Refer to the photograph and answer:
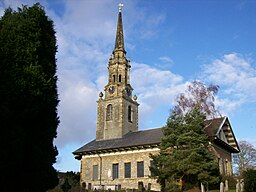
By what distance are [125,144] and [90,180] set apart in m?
6.16

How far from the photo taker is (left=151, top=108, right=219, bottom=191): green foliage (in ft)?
76.0

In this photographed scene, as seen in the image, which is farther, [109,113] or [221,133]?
[109,113]

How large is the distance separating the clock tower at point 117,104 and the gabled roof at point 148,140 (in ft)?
4.81

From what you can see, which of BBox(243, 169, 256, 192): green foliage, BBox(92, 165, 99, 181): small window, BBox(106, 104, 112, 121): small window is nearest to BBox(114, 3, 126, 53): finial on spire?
BBox(106, 104, 112, 121): small window

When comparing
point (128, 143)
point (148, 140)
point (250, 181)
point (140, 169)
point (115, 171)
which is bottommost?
point (250, 181)

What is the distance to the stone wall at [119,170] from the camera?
32.4 m

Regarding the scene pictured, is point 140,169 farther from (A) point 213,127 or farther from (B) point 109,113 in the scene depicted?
(B) point 109,113

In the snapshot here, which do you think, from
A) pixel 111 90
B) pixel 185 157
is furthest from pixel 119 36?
pixel 185 157

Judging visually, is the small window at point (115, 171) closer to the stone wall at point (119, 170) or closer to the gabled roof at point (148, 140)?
the stone wall at point (119, 170)

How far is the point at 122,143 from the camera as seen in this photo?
3531 cm

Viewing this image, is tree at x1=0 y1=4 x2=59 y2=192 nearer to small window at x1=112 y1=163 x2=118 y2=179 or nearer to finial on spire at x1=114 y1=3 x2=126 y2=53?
small window at x1=112 y1=163 x2=118 y2=179

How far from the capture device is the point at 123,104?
134 ft

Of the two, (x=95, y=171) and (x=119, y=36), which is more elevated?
(x=119, y=36)

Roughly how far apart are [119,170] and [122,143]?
305 cm
